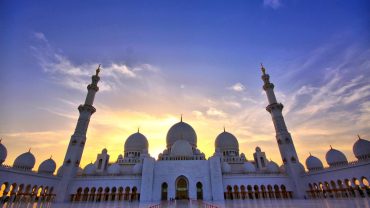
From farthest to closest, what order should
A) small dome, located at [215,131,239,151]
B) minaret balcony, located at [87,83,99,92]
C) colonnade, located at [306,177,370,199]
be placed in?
small dome, located at [215,131,239,151] < minaret balcony, located at [87,83,99,92] < colonnade, located at [306,177,370,199]

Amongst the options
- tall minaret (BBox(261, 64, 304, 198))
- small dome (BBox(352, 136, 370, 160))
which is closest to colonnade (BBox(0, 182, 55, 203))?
tall minaret (BBox(261, 64, 304, 198))

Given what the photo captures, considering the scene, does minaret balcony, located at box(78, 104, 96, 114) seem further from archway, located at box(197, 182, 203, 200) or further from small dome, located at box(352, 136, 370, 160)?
small dome, located at box(352, 136, 370, 160)

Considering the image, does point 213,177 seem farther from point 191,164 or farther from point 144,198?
point 144,198

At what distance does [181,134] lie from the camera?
37344mm

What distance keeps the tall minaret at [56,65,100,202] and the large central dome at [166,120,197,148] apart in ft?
46.6

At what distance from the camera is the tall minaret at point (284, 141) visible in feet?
91.8

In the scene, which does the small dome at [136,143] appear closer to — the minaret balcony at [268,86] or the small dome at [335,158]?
the minaret balcony at [268,86]

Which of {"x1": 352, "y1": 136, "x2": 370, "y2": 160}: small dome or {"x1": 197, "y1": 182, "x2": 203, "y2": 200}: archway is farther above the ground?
{"x1": 352, "y1": 136, "x2": 370, "y2": 160}: small dome

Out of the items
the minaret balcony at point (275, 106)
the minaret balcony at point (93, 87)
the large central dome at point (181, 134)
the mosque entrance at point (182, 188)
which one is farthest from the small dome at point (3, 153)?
the minaret balcony at point (275, 106)

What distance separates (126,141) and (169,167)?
44.3 feet

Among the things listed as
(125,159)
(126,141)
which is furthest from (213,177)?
(126,141)

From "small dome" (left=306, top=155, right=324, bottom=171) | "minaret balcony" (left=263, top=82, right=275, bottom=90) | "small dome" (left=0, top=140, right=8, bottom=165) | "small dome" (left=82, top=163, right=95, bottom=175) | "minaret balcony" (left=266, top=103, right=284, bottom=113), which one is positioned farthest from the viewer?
"minaret balcony" (left=263, top=82, right=275, bottom=90)

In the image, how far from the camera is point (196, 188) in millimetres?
27516

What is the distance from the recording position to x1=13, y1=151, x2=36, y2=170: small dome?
91.9 ft
